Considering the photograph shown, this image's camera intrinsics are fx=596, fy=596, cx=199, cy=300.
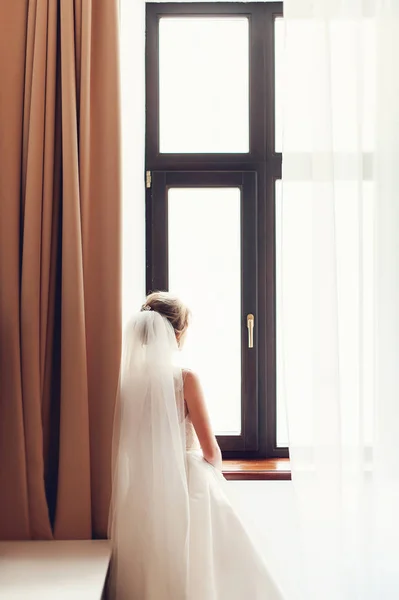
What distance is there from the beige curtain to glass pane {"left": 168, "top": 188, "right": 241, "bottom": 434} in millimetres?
591

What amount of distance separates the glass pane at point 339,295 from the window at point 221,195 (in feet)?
1.52

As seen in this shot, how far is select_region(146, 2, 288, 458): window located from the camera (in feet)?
8.61

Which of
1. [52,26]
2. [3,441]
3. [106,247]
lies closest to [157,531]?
[3,441]

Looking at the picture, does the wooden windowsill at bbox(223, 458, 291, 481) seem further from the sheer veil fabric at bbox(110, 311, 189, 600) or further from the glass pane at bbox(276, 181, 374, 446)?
the sheer veil fabric at bbox(110, 311, 189, 600)

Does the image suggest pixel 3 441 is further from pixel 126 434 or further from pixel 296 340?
pixel 296 340

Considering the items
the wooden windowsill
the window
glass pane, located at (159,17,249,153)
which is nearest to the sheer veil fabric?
the wooden windowsill

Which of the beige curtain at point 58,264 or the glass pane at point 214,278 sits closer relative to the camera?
the beige curtain at point 58,264

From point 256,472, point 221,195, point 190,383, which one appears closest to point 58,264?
point 190,383

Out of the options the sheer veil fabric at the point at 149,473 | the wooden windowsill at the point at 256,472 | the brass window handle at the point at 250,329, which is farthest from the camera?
the brass window handle at the point at 250,329

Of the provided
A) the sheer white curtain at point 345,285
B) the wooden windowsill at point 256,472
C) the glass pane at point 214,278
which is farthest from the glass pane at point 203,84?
the wooden windowsill at point 256,472

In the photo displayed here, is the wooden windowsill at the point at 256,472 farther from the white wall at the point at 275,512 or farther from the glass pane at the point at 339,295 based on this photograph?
the glass pane at the point at 339,295

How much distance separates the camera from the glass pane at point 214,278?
2.66 metres

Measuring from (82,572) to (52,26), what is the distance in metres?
1.80

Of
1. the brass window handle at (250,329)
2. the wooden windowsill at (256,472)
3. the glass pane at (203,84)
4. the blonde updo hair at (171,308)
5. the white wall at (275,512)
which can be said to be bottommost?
the white wall at (275,512)
